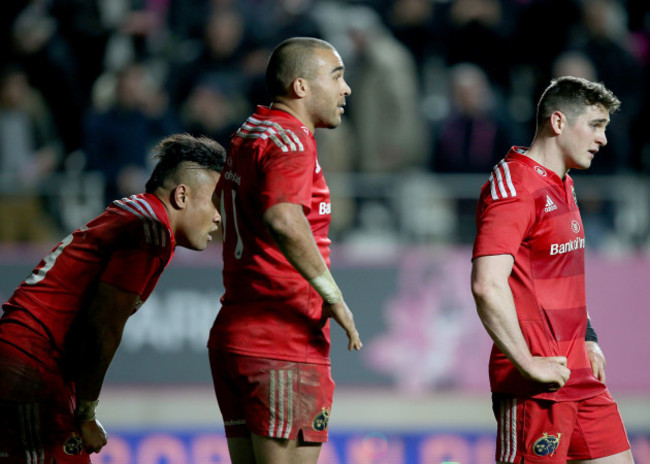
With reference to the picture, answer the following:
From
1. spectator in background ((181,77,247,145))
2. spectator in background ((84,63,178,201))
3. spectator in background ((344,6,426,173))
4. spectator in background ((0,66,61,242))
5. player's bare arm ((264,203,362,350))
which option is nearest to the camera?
player's bare arm ((264,203,362,350))

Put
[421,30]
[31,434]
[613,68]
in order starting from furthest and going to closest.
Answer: [421,30] → [613,68] → [31,434]

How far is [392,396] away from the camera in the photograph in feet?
29.8

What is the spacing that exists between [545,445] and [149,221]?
1983 millimetres

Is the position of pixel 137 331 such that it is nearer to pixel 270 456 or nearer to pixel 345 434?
pixel 345 434

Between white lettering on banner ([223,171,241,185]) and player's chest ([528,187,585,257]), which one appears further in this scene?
player's chest ([528,187,585,257])

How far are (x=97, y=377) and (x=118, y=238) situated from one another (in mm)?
588

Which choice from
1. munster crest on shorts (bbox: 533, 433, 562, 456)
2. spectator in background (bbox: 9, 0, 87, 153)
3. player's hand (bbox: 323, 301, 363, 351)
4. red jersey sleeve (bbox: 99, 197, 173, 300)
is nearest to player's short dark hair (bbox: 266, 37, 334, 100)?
red jersey sleeve (bbox: 99, 197, 173, 300)

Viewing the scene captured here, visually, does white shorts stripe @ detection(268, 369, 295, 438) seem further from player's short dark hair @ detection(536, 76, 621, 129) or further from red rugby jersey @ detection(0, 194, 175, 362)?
player's short dark hair @ detection(536, 76, 621, 129)

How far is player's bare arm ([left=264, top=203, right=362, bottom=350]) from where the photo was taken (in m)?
3.89

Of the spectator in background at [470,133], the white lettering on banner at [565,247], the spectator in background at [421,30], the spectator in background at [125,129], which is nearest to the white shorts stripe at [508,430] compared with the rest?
the white lettering on banner at [565,247]

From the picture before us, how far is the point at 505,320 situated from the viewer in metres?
4.22

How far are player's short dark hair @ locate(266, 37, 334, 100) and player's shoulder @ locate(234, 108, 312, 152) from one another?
0.12m

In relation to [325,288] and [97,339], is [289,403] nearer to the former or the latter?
[325,288]

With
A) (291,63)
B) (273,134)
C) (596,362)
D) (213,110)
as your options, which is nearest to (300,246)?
(273,134)
